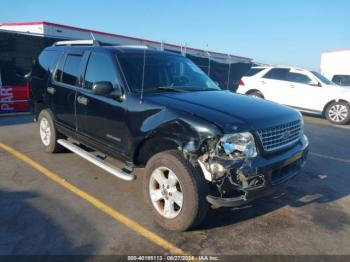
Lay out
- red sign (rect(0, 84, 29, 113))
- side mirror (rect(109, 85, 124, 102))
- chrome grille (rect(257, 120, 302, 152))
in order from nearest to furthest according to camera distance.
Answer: chrome grille (rect(257, 120, 302, 152))
side mirror (rect(109, 85, 124, 102))
red sign (rect(0, 84, 29, 113))

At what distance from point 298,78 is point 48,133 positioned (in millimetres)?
9486

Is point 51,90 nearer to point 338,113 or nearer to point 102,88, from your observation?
point 102,88

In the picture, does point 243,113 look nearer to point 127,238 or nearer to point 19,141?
point 127,238

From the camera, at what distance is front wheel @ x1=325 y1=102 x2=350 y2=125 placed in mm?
11977

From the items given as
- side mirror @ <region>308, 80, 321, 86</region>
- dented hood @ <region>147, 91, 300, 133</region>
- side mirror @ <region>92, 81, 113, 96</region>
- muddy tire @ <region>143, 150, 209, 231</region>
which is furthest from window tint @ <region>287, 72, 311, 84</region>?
muddy tire @ <region>143, 150, 209, 231</region>

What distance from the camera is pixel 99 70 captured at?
4898 mm

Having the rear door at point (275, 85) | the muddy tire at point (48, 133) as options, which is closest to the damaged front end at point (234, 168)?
the muddy tire at point (48, 133)

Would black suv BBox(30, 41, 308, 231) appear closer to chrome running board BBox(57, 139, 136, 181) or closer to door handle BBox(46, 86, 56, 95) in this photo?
chrome running board BBox(57, 139, 136, 181)

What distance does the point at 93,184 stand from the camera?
16.7ft

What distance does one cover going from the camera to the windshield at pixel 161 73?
4.54m

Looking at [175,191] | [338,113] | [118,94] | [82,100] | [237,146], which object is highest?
[118,94]

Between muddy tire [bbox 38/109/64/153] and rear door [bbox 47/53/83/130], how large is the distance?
25cm

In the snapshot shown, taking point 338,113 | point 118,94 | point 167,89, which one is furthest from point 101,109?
point 338,113

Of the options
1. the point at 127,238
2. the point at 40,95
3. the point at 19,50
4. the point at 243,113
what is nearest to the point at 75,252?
the point at 127,238
